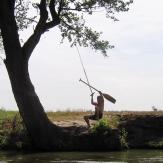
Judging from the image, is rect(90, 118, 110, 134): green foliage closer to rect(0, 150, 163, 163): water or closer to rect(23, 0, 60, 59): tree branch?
rect(0, 150, 163, 163): water

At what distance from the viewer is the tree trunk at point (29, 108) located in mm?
24047

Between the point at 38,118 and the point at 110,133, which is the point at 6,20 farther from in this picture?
the point at 110,133

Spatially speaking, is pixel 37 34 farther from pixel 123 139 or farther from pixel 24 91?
pixel 123 139

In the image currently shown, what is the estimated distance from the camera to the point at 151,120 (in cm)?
2619

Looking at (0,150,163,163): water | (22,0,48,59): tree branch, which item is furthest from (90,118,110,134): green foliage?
(22,0,48,59): tree branch

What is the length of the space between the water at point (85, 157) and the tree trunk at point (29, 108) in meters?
1.29

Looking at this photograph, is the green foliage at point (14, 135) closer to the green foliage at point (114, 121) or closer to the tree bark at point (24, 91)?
the tree bark at point (24, 91)

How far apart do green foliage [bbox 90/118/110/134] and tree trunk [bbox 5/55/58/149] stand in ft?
5.14

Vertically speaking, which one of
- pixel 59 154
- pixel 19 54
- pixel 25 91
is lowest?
pixel 59 154

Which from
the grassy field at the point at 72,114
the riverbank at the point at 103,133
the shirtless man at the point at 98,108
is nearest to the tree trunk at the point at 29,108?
the riverbank at the point at 103,133

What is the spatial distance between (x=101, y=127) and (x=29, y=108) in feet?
9.79

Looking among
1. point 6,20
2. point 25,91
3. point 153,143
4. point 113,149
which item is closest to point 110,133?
point 113,149

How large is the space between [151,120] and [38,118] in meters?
5.16

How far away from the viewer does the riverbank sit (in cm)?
2398
